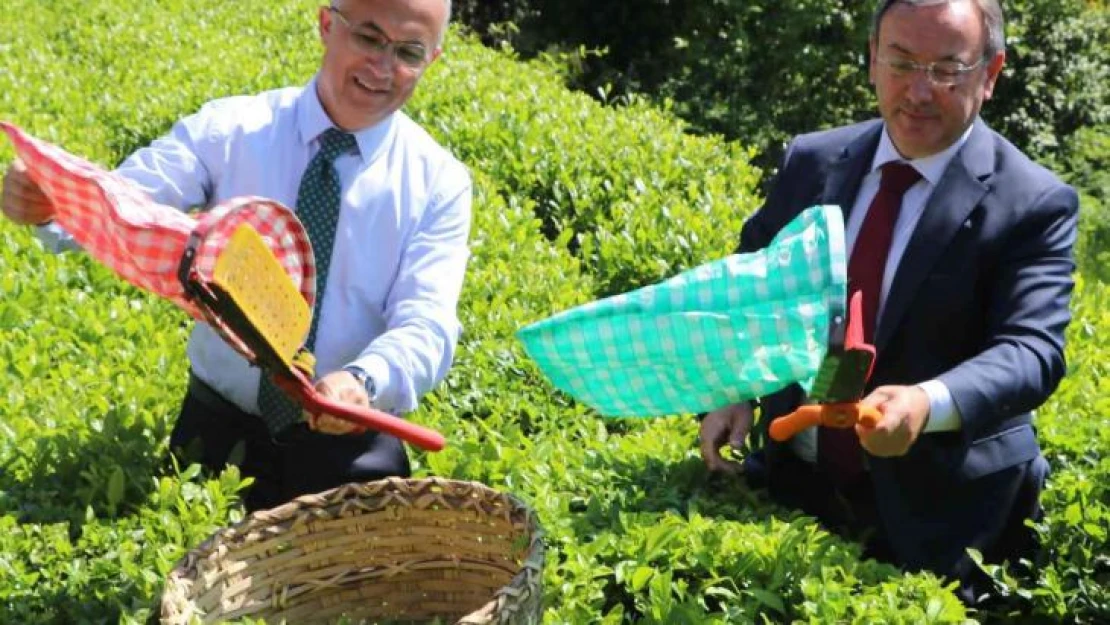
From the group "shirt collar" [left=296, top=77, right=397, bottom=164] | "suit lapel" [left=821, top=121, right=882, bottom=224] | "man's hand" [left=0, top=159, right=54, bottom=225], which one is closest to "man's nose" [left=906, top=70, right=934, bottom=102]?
"suit lapel" [left=821, top=121, right=882, bottom=224]

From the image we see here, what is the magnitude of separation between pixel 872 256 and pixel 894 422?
695 millimetres

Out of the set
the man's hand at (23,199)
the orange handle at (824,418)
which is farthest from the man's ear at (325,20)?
the orange handle at (824,418)

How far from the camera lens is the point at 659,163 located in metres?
7.28

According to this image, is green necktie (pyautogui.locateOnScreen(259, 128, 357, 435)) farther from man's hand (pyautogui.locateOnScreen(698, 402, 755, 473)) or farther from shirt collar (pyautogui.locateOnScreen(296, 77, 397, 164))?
man's hand (pyautogui.locateOnScreen(698, 402, 755, 473))

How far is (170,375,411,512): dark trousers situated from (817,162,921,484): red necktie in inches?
43.8

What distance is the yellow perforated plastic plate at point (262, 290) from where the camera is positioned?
2803 mm

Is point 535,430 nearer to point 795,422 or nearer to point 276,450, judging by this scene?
point 276,450

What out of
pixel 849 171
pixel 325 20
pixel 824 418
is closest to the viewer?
pixel 824 418

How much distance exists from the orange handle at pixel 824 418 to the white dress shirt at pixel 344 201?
957mm

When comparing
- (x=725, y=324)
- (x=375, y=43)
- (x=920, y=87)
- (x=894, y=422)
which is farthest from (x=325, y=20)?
(x=894, y=422)

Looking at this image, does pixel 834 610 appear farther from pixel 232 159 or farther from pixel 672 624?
pixel 232 159

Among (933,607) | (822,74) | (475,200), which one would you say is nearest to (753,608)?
Result: (933,607)

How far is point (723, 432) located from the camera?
397 cm

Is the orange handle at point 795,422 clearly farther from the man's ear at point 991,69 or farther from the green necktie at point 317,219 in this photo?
the green necktie at point 317,219
